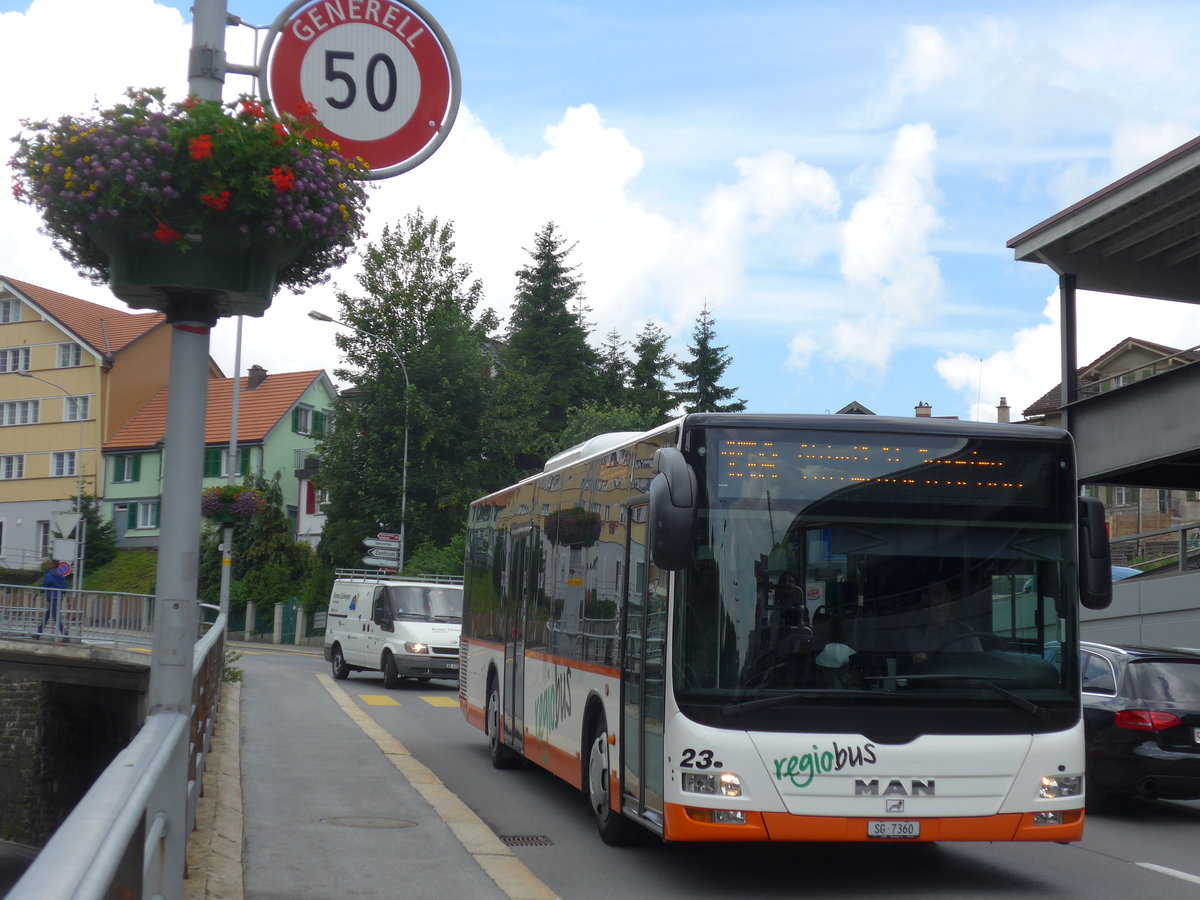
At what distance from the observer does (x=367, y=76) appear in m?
6.91

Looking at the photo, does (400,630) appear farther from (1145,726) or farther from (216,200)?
(216,200)

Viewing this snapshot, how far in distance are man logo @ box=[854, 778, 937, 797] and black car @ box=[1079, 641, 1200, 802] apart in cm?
457

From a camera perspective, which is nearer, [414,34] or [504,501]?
[414,34]

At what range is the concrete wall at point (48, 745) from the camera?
101 feet

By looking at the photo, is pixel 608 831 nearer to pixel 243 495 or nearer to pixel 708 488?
pixel 708 488

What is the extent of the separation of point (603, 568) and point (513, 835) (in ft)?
6.71

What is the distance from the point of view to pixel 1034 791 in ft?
27.5

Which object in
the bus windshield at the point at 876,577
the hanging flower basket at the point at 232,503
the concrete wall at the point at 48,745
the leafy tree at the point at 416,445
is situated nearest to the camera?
the bus windshield at the point at 876,577

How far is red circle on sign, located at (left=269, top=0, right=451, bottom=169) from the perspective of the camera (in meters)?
6.84

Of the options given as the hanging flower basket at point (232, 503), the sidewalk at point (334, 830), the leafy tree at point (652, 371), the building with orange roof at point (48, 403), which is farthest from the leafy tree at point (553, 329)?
the sidewalk at point (334, 830)

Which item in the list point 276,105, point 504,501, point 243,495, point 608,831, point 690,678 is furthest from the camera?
point 243,495

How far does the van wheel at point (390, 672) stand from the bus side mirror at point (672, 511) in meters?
20.8

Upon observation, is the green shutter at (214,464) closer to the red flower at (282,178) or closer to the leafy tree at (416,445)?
the leafy tree at (416,445)

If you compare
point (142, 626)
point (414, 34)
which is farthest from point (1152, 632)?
point (414, 34)
